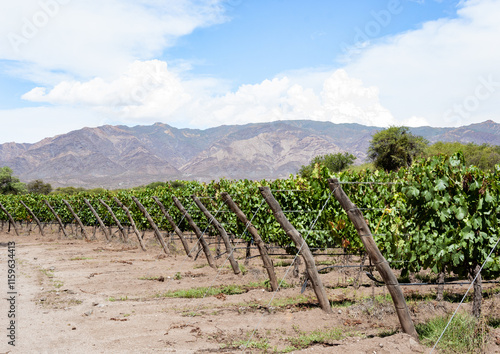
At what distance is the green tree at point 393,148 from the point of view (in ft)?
214

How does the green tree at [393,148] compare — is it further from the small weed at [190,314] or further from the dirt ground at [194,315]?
the small weed at [190,314]

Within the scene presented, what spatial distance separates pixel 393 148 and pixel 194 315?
64.0 meters

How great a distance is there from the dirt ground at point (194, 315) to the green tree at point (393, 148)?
184 feet

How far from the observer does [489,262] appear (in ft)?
22.1

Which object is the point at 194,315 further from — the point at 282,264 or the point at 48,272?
the point at 48,272

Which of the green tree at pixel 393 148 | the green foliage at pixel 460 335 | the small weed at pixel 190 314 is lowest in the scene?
the small weed at pixel 190 314

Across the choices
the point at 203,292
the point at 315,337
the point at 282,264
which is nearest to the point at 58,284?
the point at 203,292

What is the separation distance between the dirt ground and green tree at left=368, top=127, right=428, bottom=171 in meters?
56.2

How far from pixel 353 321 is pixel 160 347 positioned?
367cm

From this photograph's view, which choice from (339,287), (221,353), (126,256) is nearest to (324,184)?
(339,287)

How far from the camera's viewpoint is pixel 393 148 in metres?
67.1

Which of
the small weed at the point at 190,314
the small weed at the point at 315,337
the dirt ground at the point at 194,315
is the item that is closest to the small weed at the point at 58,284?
the dirt ground at the point at 194,315

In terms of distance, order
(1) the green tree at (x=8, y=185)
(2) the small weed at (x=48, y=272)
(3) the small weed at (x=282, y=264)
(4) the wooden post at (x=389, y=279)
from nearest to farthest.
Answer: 1. (4) the wooden post at (x=389, y=279)
2. (2) the small weed at (x=48, y=272)
3. (3) the small weed at (x=282, y=264)
4. (1) the green tree at (x=8, y=185)

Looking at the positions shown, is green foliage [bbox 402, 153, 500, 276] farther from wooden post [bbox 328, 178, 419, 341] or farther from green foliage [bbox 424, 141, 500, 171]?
green foliage [bbox 424, 141, 500, 171]
